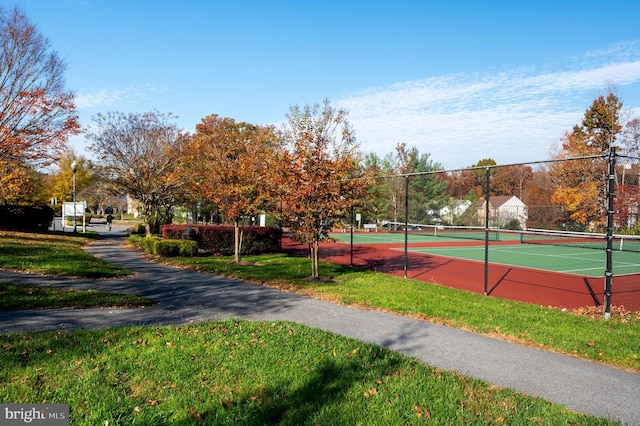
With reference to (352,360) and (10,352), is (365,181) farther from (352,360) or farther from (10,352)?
(10,352)

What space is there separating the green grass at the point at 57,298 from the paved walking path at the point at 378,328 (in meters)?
0.36

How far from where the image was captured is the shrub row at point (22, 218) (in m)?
25.6

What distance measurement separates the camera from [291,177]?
1098cm

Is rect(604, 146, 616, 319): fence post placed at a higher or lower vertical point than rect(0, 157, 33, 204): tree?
lower

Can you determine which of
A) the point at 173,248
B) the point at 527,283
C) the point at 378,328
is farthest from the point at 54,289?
the point at 527,283

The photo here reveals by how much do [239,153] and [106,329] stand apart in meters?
10.4

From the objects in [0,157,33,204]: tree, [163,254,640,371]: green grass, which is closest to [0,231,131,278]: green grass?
[163,254,640,371]: green grass

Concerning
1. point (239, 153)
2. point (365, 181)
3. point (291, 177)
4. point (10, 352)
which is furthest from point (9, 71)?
point (10, 352)

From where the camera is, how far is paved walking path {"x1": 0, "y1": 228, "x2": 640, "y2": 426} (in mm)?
4520

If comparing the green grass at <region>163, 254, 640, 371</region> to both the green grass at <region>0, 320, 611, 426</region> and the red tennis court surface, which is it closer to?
the red tennis court surface

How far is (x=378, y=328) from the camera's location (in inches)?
268

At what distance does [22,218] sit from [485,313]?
28.1 meters

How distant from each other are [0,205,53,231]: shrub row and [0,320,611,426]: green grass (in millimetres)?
24802

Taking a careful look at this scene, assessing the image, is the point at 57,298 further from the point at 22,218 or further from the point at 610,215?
the point at 22,218
